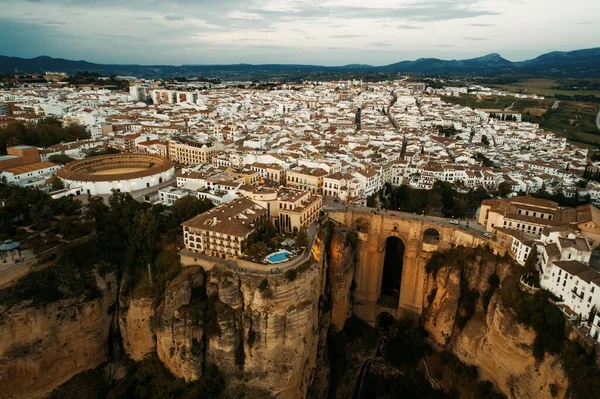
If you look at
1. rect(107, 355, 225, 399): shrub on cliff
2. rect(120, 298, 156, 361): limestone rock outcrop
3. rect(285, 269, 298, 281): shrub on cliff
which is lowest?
rect(107, 355, 225, 399): shrub on cliff

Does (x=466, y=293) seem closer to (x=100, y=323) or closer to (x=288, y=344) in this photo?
(x=288, y=344)

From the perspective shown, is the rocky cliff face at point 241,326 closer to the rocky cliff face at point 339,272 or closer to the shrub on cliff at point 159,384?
the shrub on cliff at point 159,384

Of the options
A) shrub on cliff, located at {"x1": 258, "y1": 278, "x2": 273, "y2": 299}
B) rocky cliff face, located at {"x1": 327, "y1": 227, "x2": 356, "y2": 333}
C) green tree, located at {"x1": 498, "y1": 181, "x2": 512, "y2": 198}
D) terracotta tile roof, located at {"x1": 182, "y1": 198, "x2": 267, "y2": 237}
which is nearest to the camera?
shrub on cliff, located at {"x1": 258, "y1": 278, "x2": 273, "y2": 299}

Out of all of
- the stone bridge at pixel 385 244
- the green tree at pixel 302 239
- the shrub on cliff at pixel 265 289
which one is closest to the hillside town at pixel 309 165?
the green tree at pixel 302 239

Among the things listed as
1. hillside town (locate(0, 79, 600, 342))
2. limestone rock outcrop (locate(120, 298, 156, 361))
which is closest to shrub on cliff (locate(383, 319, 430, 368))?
hillside town (locate(0, 79, 600, 342))

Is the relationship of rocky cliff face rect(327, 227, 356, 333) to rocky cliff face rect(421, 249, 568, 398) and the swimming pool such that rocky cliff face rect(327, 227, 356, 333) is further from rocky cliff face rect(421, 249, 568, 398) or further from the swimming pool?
the swimming pool

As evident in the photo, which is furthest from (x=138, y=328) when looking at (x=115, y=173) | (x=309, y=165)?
(x=309, y=165)

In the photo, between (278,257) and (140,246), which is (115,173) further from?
(278,257)

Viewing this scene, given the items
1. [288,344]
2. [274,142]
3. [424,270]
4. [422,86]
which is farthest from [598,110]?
[288,344]
